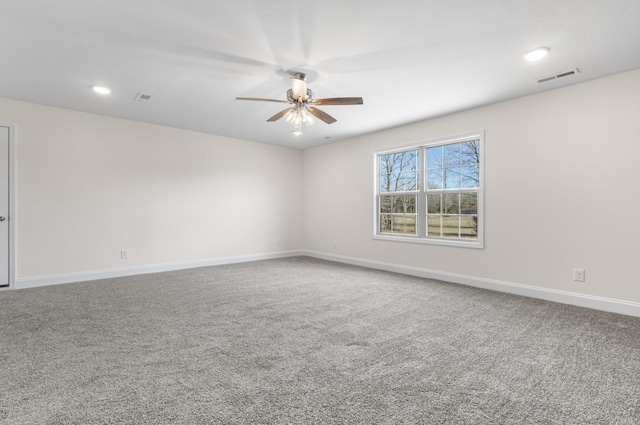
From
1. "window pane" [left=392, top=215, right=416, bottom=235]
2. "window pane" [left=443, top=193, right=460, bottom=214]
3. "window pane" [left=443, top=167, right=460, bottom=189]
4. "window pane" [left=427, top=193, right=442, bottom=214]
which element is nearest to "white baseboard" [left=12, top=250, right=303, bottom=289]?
"window pane" [left=392, top=215, right=416, bottom=235]

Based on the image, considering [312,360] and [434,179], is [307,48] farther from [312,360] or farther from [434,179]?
[434,179]

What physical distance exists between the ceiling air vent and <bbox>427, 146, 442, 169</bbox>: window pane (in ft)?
13.5

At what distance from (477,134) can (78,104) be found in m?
5.50

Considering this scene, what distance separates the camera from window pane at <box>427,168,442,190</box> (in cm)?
498

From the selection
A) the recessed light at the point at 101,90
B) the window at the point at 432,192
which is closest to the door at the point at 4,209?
the recessed light at the point at 101,90

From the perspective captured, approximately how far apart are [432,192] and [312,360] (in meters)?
3.64

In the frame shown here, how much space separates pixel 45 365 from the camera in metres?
2.11

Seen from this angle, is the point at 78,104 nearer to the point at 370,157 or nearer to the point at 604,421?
the point at 370,157

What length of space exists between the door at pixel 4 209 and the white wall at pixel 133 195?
0.13 meters

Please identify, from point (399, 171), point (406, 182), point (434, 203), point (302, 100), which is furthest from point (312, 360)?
point (399, 171)

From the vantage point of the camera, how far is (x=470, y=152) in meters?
4.61

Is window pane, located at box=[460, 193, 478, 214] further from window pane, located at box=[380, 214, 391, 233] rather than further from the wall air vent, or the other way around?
the wall air vent

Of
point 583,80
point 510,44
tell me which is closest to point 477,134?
point 583,80

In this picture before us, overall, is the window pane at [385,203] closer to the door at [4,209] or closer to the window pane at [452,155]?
the window pane at [452,155]
